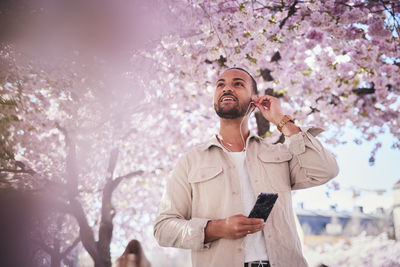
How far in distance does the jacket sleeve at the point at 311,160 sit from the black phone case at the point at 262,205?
20.9 inches

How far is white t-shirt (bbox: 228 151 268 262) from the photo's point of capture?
200 centimetres

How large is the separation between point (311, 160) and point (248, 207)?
531 mm

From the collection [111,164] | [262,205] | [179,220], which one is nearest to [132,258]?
[111,164]

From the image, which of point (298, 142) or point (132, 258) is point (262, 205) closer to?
point (298, 142)

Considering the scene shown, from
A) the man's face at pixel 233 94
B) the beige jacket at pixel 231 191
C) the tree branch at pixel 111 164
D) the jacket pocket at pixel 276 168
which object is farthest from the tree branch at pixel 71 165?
the jacket pocket at pixel 276 168

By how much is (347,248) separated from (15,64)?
25.0 ft

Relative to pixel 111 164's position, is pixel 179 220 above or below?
below

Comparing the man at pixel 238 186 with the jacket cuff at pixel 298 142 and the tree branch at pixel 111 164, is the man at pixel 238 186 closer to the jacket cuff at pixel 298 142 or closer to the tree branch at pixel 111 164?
the jacket cuff at pixel 298 142

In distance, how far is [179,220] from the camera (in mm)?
2109

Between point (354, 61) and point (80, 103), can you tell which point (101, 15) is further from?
point (354, 61)

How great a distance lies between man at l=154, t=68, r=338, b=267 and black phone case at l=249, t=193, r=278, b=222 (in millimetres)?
37

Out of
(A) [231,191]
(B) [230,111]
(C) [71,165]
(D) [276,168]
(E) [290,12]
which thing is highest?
(E) [290,12]

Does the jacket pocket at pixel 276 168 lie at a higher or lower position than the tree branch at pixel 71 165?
lower

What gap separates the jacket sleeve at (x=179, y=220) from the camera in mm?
1994
